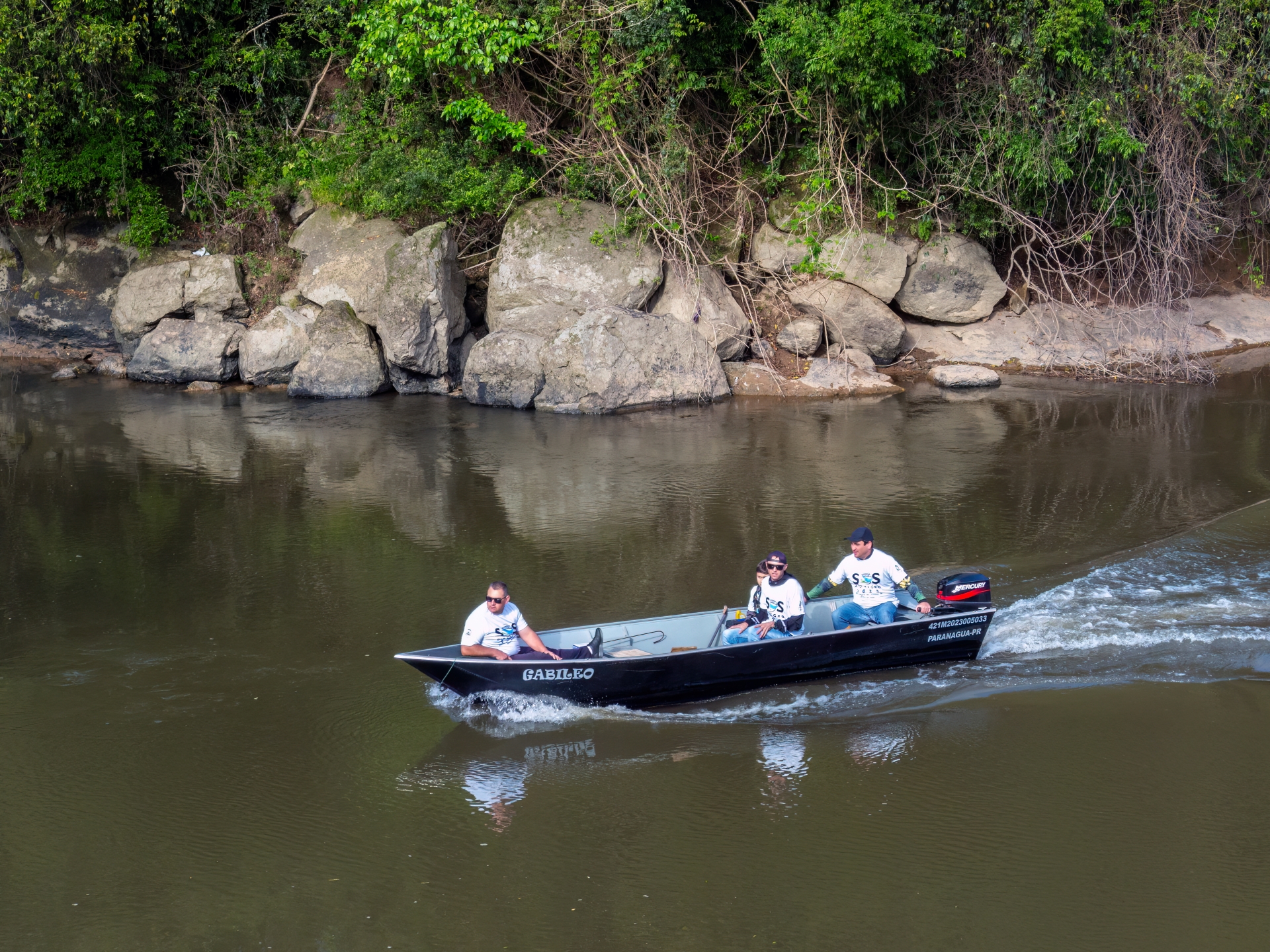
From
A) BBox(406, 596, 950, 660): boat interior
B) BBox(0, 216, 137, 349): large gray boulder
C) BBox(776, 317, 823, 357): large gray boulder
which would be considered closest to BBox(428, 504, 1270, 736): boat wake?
BBox(406, 596, 950, 660): boat interior

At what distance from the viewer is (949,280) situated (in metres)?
20.2

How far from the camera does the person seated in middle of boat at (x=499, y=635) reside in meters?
7.77

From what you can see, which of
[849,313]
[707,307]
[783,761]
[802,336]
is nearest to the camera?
[783,761]

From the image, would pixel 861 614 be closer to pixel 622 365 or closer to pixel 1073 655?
pixel 1073 655

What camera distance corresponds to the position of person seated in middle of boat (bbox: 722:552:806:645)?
8344mm

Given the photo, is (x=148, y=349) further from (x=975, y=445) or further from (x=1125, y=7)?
(x=1125, y=7)

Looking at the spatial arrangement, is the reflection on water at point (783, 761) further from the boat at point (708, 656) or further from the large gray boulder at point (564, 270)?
the large gray boulder at point (564, 270)

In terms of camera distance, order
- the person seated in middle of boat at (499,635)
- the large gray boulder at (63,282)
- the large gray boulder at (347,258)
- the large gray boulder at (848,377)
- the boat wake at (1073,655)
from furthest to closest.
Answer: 1. the large gray boulder at (63,282)
2. the large gray boulder at (347,258)
3. the large gray boulder at (848,377)
4. the boat wake at (1073,655)
5. the person seated in middle of boat at (499,635)

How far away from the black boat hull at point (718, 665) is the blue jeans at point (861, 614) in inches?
12.0

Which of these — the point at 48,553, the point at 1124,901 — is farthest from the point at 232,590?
the point at 1124,901

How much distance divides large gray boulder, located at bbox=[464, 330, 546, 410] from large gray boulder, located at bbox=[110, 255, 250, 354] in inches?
227

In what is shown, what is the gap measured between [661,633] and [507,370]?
401 inches

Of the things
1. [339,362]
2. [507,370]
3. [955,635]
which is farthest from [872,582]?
[339,362]

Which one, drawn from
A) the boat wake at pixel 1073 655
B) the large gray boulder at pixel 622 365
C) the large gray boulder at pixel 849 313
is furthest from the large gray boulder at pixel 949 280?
the boat wake at pixel 1073 655
